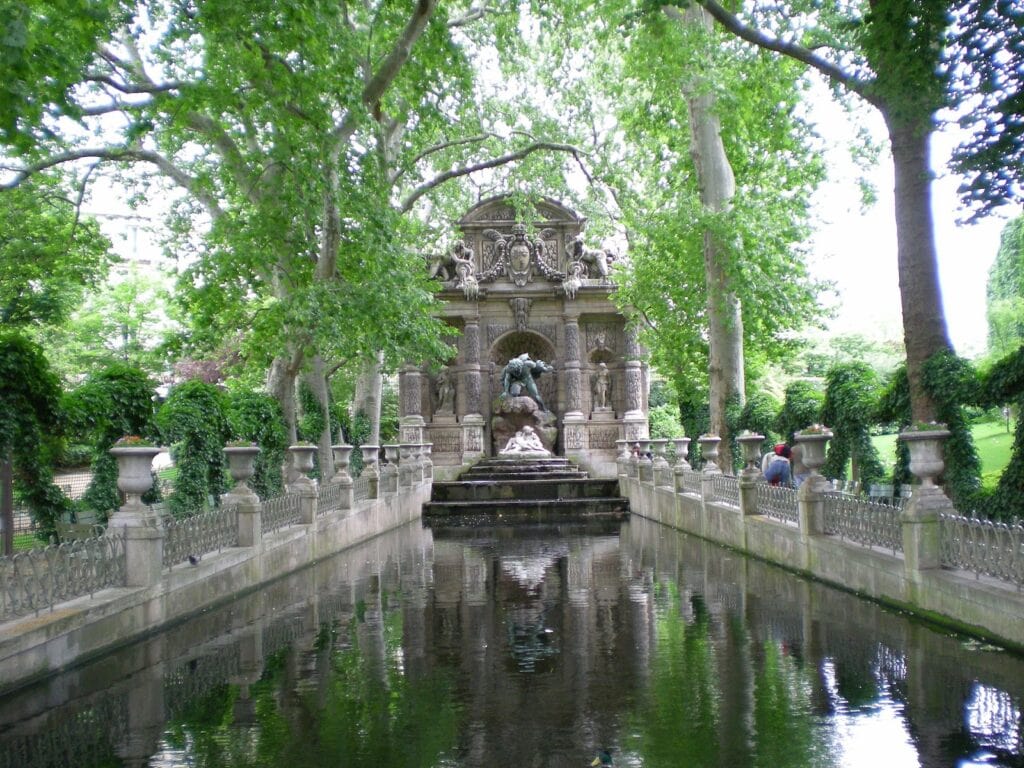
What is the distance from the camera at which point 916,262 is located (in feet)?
38.1

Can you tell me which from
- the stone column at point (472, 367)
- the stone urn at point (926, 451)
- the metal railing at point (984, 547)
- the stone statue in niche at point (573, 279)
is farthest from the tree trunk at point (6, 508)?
the stone statue in niche at point (573, 279)

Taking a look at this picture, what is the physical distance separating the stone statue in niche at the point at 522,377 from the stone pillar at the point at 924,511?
71.7ft

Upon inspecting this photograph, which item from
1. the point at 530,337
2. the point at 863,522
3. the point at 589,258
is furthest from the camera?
the point at 530,337

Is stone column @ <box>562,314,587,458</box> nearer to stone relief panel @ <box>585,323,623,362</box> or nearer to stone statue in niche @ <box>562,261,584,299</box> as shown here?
stone relief panel @ <box>585,323,623,362</box>

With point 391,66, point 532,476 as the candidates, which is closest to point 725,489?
point 391,66

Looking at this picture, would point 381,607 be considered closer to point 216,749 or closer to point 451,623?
point 451,623

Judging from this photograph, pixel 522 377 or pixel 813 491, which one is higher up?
pixel 522 377

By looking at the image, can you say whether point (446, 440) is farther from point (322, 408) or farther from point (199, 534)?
point (199, 534)

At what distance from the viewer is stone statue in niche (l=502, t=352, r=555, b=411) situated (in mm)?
30375

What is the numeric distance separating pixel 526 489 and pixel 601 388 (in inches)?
338

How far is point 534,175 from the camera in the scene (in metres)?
27.1

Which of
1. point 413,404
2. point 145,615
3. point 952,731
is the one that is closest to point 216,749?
point 145,615

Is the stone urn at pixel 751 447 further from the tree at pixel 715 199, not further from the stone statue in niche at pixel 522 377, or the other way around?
the stone statue in niche at pixel 522 377

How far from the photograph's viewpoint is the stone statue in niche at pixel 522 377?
99.7 feet
